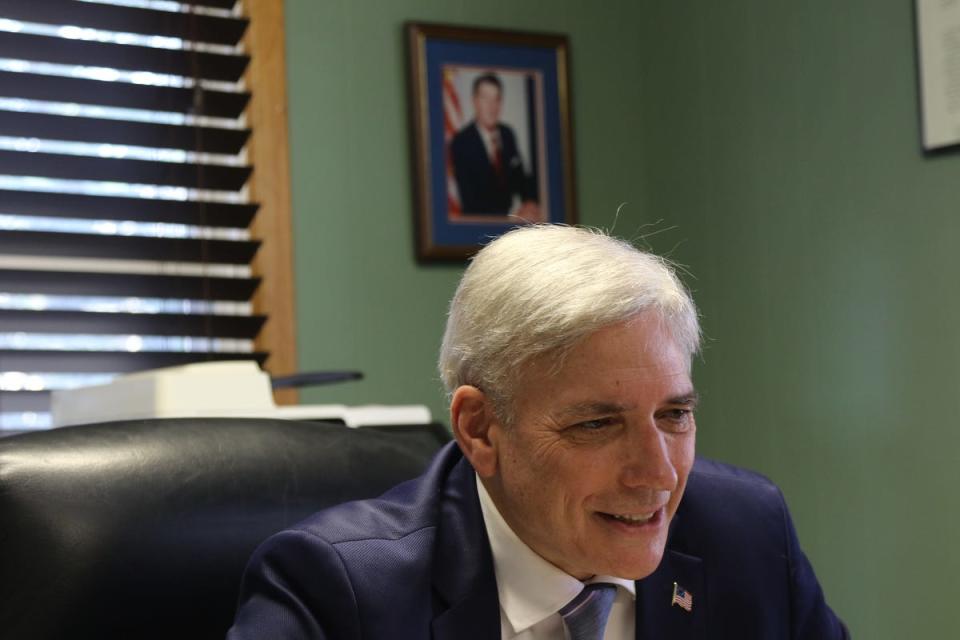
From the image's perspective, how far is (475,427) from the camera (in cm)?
134

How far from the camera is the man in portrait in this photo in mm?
3078

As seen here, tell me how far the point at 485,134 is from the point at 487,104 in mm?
79

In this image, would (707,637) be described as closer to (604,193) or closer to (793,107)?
(793,107)

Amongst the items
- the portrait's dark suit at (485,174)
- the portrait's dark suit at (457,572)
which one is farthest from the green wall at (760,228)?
the portrait's dark suit at (457,572)

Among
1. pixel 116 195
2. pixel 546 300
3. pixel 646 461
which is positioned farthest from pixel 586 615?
pixel 116 195

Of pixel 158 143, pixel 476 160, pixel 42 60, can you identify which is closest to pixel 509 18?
pixel 476 160

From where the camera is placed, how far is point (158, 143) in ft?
9.00

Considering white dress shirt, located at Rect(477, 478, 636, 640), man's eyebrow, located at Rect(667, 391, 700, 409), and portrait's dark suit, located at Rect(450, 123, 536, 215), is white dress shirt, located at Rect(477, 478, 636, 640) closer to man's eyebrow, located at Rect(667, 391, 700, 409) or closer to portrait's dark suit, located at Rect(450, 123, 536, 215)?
man's eyebrow, located at Rect(667, 391, 700, 409)

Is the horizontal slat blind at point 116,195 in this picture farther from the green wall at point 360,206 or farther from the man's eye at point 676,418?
the man's eye at point 676,418

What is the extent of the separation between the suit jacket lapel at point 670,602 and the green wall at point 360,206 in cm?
160

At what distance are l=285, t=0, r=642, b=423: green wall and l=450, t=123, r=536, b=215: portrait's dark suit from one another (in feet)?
0.45

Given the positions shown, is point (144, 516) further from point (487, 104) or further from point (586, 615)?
point (487, 104)

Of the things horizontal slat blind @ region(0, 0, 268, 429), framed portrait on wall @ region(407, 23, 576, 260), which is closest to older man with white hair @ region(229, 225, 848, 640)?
horizontal slat blind @ region(0, 0, 268, 429)

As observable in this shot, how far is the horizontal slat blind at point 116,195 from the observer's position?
2.59m
